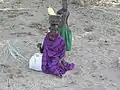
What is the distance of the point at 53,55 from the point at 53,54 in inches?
0.6

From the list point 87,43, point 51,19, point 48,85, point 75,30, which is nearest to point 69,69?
point 48,85

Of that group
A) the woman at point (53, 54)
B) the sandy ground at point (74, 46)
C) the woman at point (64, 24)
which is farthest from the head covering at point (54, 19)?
the sandy ground at point (74, 46)

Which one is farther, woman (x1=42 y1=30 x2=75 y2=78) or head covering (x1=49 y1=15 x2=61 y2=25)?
woman (x1=42 y1=30 x2=75 y2=78)

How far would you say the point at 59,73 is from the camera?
424cm

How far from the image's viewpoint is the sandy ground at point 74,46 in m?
4.09

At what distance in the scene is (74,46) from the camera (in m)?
5.27

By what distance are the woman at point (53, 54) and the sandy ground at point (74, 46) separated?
0.31 feet

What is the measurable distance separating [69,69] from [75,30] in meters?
1.75

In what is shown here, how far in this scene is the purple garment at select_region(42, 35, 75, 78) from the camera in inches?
164

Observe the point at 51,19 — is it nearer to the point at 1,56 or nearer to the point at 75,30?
the point at 1,56

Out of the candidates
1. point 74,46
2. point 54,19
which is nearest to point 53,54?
point 54,19

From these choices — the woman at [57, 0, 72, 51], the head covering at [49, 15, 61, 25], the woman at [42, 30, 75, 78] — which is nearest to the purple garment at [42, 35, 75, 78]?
the woman at [42, 30, 75, 78]

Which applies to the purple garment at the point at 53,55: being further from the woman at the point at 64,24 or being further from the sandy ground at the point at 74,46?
the woman at the point at 64,24

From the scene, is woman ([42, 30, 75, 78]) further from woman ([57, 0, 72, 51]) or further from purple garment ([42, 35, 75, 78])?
woman ([57, 0, 72, 51])
